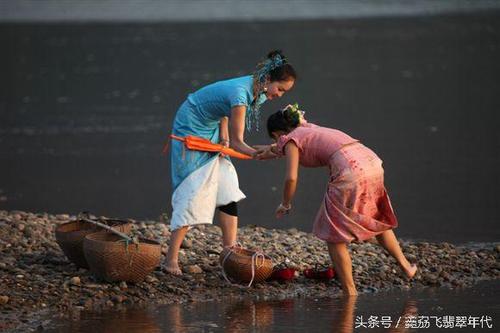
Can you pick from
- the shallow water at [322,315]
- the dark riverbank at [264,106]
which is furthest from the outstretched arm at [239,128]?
the dark riverbank at [264,106]

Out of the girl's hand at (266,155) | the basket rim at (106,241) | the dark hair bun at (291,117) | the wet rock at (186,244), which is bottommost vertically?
the wet rock at (186,244)

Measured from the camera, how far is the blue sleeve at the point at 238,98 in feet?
29.5

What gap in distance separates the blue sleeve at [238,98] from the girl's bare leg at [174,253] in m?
1.01

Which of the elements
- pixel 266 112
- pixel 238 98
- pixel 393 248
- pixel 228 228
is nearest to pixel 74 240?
pixel 228 228

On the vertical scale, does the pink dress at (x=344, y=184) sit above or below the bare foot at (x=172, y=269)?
above

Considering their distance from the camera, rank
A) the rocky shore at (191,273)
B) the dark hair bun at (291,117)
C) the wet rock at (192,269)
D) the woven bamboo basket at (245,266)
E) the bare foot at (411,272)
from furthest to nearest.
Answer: the wet rock at (192,269) → the bare foot at (411,272) → the woven bamboo basket at (245,266) → the dark hair bun at (291,117) → the rocky shore at (191,273)

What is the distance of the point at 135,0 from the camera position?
3538 centimetres

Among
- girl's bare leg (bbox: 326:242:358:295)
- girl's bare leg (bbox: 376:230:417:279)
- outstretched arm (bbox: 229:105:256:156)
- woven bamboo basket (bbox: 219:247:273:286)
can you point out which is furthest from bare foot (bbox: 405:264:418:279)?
outstretched arm (bbox: 229:105:256:156)

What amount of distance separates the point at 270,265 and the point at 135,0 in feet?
88.9

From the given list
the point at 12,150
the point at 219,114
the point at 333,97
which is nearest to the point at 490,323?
the point at 219,114

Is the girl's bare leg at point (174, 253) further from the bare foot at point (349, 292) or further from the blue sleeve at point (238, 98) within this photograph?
the bare foot at point (349, 292)

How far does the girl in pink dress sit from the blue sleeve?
283 mm

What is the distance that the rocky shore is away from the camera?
847 cm

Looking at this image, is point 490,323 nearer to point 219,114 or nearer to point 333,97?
point 219,114
